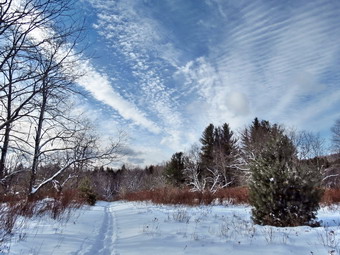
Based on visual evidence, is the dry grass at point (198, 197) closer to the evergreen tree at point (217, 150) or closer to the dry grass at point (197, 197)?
Answer: the dry grass at point (197, 197)

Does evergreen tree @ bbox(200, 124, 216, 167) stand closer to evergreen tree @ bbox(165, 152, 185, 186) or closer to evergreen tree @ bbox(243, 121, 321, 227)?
evergreen tree @ bbox(165, 152, 185, 186)

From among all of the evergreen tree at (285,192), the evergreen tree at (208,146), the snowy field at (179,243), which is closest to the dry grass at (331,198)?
the evergreen tree at (285,192)

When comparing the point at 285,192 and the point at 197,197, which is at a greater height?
the point at 285,192

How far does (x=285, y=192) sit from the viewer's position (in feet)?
22.3

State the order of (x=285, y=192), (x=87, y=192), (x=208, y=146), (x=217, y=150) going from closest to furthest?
(x=285, y=192), (x=87, y=192), (x=217, y=150), (x=208, y=146)

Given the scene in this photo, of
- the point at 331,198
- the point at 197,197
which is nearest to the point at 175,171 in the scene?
the point at 197,197

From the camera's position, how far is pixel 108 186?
199 feet

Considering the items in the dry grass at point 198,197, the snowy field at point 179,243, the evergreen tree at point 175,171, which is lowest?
the snowy field at point 179,243

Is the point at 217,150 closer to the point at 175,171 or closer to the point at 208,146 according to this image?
the point at 208,146

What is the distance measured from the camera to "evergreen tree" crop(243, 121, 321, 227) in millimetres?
6637

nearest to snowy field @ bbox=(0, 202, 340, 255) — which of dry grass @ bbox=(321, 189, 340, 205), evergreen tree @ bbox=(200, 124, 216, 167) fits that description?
dry grass @ bbox=(321, 189, 340, 205)

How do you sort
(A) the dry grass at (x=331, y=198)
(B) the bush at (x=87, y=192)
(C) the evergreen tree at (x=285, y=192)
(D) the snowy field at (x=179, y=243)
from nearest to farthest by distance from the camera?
(D) the snowy field at (x=179, y=243)
(C) the evergreen tree at (x=285, y=192)
(A) the dry grass at (x=331, y=198)
(B) the bush at (x=87, y=192)

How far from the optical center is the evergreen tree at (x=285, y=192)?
6637mm

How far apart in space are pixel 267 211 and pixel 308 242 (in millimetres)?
2313
